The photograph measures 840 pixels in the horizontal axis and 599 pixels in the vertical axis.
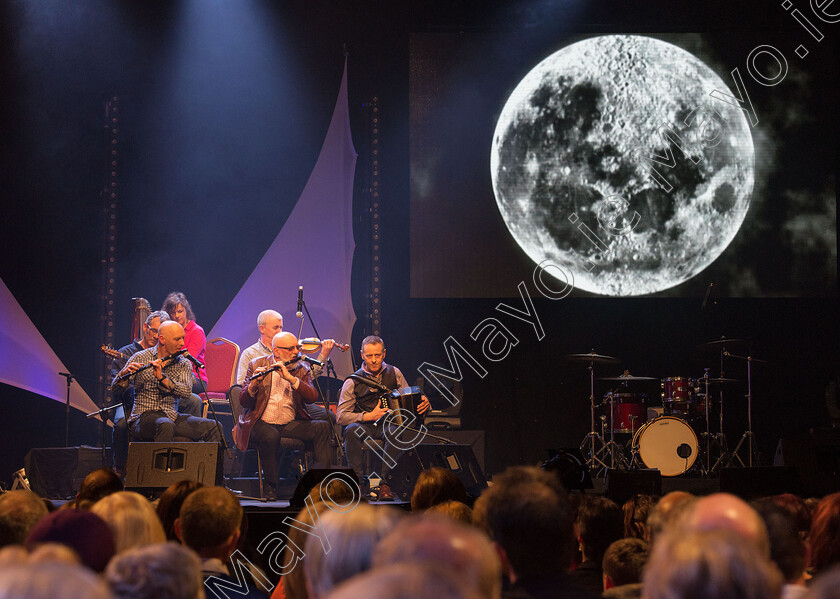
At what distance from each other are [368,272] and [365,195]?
2.62 feet

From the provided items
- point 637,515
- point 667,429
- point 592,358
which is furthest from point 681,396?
point 637,515

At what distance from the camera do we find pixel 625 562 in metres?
2.64

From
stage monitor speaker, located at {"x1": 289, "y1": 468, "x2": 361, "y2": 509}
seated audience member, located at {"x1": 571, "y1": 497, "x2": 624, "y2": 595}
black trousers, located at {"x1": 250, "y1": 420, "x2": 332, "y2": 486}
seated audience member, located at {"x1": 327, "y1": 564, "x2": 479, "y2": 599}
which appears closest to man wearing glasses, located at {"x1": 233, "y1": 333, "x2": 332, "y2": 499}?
black trousers, located at {"x1": 250, "y1": 420, "x2": 332, "y2": 486}

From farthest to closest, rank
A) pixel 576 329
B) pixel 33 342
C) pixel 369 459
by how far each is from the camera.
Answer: pixel 576 329 < pixel 33 342 < pixel 369 459

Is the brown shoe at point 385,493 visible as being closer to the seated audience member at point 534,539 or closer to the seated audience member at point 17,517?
the seated audience member at point 17,517

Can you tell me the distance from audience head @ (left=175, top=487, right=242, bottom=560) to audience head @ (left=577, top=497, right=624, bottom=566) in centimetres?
Answer: 145

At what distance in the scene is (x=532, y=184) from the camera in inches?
337

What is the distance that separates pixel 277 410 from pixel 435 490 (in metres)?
3.35

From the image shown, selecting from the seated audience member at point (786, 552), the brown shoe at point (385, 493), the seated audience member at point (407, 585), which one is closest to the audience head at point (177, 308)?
the brown shoe at point (385, 493)

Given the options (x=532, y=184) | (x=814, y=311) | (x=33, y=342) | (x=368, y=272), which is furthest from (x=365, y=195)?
(x=814, y=311)

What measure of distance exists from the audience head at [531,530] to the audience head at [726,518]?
310 millimetres

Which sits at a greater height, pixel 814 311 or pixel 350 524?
pixel 814 311

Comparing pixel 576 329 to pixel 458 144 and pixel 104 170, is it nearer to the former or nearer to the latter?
pixel 458 144

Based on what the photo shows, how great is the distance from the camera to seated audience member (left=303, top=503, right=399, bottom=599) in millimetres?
1679
